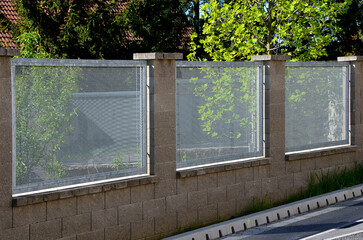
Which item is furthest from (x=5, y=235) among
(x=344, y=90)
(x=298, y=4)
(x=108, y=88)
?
(x=298, y=4)

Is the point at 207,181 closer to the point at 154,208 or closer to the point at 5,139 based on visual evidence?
the point at 154,208

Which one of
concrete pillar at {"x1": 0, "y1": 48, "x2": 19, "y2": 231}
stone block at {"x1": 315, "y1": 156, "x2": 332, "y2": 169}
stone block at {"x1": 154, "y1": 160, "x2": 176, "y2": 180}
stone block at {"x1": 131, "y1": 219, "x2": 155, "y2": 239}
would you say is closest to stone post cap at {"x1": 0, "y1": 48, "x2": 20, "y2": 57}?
concrete pillar at {"x1": 0, "y1": 48, "x2": 19, "y2": 231}

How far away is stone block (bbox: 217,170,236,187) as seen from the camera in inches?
400

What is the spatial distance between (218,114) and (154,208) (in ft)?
7.03

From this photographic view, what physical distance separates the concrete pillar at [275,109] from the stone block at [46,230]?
460 centimetres

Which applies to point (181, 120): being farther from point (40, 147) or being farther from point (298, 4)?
point (298, 4)

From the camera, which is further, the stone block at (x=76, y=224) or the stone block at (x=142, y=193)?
the stone block at (x=142, y=193)

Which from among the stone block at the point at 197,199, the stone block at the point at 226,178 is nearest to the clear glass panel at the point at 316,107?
the stone block at the point at 226,178

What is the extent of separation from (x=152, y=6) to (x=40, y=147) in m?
17.4

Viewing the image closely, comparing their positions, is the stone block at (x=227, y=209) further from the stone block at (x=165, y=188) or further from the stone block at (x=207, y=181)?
the stone block at (x=165, y=188)

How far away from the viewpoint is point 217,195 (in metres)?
10.1

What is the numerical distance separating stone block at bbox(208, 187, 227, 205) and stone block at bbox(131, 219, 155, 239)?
Answer: 1.30 metres

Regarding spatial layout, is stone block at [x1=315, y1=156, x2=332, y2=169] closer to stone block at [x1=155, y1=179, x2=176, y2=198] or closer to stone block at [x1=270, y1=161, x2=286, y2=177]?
stone block at [x1=270, y1=161, x2=286, y2=177]

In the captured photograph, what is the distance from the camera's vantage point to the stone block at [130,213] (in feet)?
28.0
